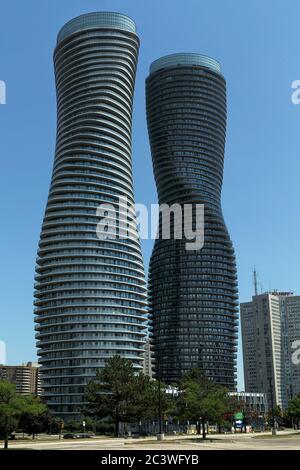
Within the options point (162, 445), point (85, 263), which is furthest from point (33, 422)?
point (85, 263)

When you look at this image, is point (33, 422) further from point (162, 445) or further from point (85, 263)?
point (85, 263)

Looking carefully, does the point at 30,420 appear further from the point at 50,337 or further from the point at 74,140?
the point at 74,140

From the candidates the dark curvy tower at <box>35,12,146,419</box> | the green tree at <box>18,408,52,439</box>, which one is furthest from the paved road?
the dark curvy tower at <box>35,12,146,419</box>

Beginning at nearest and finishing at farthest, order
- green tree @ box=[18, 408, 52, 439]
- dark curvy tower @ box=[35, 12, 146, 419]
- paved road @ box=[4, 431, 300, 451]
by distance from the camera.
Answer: paved road @ box=[4, 431, 300, 451], green tree @ box=[18, 408, 52, 439], dark curvy tower @ box=[35, 12, 146, 419]

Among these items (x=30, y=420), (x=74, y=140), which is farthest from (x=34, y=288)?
(x=30, y=420)

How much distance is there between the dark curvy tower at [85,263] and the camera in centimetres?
17525

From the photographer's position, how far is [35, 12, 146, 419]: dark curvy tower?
17525 cm

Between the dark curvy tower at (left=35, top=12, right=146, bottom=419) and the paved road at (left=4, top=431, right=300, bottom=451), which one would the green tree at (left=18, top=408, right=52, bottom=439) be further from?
the dark curvy tower at (left=35, top=12, right=146, bottom=419)

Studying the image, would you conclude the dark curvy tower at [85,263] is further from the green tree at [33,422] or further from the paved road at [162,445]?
the paved road at [162,445]

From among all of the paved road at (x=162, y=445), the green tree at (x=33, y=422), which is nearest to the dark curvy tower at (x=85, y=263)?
the green tree at (x=33, y=422)

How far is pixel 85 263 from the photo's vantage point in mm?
179875

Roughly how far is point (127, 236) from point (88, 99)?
166 ft

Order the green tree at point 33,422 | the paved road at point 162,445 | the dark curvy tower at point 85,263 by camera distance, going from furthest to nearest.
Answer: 1. the dark curvy tower at point 85,263
2. the green tree at point 33,422
3. the paved road at point 162,445
